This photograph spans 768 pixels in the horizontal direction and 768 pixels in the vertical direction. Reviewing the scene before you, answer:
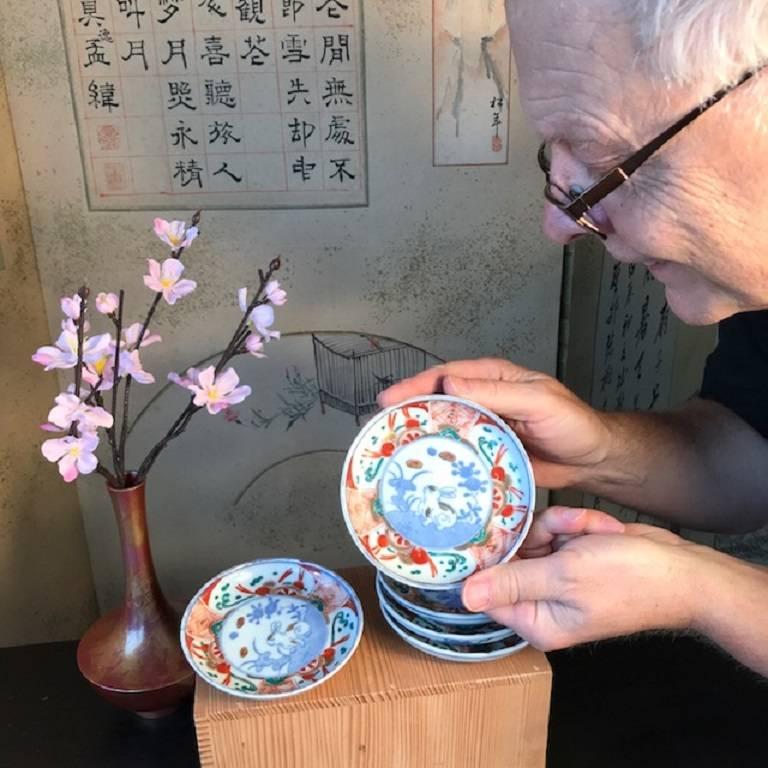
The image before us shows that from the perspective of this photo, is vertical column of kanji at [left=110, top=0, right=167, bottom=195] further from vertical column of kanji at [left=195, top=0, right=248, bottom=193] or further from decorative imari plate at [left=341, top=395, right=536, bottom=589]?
decorative imari plate at [left=341, top=395, right=536, bottom=589]

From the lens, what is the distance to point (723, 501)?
129 centimetres

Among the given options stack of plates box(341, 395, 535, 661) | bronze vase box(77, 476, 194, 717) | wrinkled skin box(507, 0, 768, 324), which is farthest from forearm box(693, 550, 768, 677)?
bronze vase box(77, 476, 194, 717)

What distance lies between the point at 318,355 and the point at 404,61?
560mm

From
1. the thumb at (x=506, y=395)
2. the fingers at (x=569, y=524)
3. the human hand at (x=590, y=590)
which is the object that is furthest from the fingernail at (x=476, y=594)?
the thumb at (x=506, y=395)

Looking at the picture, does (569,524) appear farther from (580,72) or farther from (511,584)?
(580,72)

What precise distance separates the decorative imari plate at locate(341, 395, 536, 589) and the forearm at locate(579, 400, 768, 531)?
1.01ft

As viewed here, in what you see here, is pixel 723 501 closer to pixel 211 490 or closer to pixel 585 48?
pixel 585 48

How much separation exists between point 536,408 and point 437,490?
189 millimetres

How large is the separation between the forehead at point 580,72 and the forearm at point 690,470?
58cm

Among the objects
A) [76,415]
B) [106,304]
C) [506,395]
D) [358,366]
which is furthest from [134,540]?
[358,366]

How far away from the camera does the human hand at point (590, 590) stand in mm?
884

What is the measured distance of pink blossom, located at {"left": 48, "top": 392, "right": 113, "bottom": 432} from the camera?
2.98ft

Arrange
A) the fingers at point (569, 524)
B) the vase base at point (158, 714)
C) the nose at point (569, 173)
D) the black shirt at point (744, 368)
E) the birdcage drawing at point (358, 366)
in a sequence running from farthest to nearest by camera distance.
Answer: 1. the birdcage drawing at point (358, 366)
2. the black shirt at point (744, 368)
3. the vase base at point (158, 714)
4. the fingers at point (569, 524)
5. the nose at point (569, 173)

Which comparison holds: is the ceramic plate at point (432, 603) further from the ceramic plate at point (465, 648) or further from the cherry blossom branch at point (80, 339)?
the cherry blossom branch at point (80, 339)
